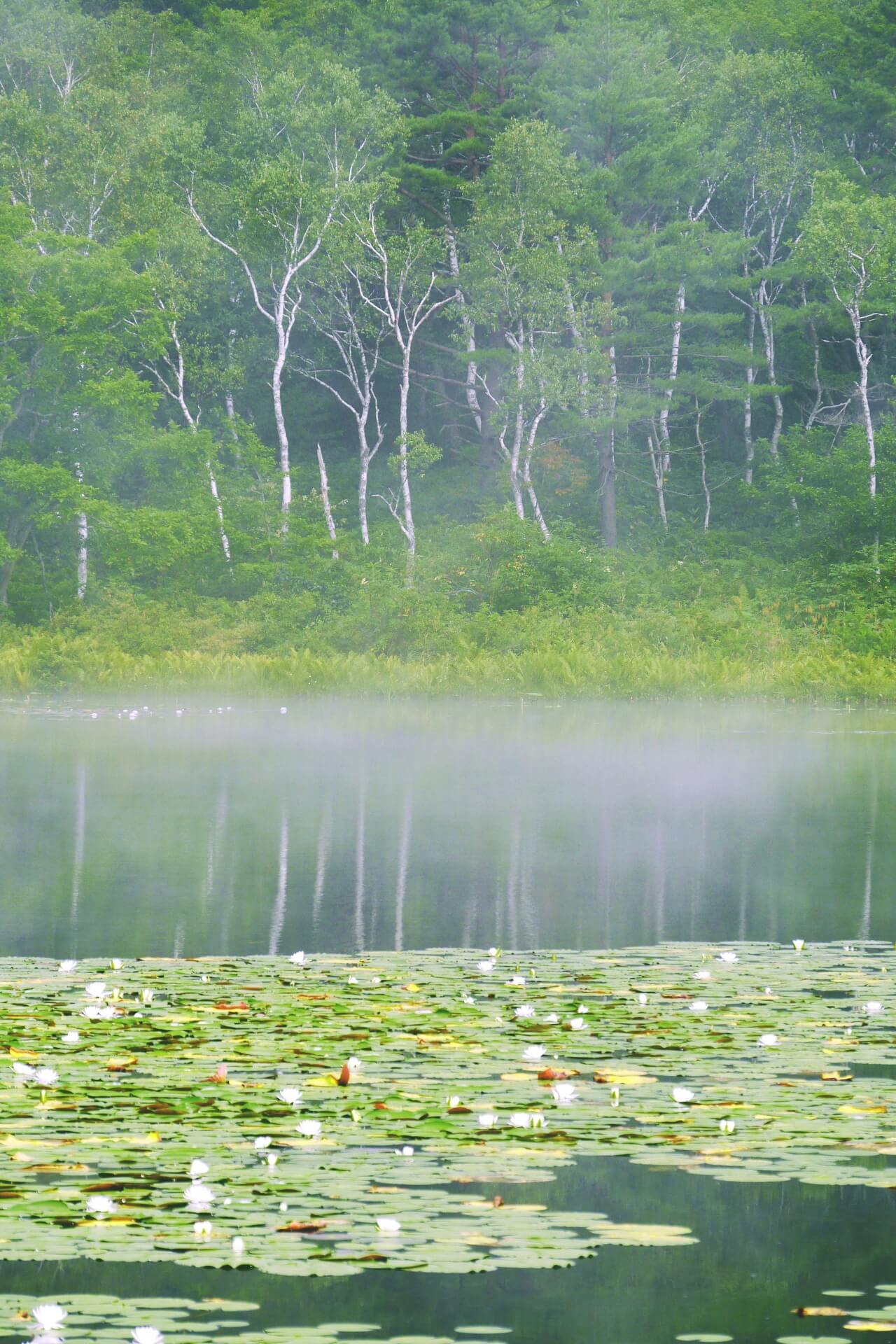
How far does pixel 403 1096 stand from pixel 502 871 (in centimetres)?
668

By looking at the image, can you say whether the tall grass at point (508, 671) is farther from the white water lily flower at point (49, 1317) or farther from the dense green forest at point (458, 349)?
the white water lily flower at point (49, 1317)

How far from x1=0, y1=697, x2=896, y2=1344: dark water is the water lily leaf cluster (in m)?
0.12

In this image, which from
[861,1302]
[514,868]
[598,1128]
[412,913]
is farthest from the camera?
[514,868]

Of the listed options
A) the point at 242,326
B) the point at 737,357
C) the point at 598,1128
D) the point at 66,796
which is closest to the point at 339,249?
the point at 242,326

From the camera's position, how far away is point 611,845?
1420 centimetres

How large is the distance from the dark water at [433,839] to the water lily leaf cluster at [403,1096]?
1412mm

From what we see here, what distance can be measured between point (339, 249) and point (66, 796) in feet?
88.4

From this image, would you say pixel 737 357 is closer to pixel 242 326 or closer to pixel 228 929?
pixel 242 326

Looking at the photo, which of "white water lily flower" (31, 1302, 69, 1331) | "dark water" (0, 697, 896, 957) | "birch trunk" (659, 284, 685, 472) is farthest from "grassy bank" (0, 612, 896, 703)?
"white water lily flower" (31, 1302, 69, 1331)

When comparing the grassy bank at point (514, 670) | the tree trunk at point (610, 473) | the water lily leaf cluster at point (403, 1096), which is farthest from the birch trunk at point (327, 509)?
the water lily leaf cluster at point (403, 1096)

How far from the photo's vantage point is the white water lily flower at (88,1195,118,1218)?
4680 millimetres

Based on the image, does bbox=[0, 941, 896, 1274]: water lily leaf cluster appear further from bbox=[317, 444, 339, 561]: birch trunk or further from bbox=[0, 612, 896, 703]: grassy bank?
bbox=[317, 444, 339, 561]: birch trunk

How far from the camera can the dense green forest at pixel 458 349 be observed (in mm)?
37625

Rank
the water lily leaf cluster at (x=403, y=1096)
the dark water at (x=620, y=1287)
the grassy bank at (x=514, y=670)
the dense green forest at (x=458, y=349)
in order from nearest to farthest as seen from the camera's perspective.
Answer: the dark water at (x=620, y=1287) → the water lily leaf cluster at (x=403, y=1096) → the grassy bank at (x=514, y=670) → the dense green forest at (x=458, y=349)
